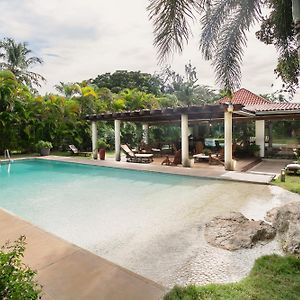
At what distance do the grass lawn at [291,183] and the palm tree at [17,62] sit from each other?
2774cm

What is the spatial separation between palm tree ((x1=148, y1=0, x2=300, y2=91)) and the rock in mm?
3752

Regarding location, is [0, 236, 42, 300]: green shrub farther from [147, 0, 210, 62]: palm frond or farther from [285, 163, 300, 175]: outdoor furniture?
[285, 163, 300, 175]: outdoor furniture

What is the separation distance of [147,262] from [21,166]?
585 inches

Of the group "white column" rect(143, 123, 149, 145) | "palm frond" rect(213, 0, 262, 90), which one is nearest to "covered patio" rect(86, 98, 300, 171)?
"palm frond" rect(213, 0, 262, 90)

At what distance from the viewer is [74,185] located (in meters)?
10.9

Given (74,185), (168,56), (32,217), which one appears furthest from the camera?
(74,185)

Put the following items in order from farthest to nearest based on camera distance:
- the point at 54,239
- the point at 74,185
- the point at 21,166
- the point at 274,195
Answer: the point at 21,166
the point at 74,185
the point at 274,195
the point at 54,239

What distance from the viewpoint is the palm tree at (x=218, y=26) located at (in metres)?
5.44

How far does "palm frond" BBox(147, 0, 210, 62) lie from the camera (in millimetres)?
5355

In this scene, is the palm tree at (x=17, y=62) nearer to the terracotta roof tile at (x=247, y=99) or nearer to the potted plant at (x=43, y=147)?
the potted plant at (x=43, y=147)

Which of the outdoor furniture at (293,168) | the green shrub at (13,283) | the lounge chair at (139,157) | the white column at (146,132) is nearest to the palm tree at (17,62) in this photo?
the white column at (146,132)

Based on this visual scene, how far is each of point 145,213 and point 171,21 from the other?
184 inches

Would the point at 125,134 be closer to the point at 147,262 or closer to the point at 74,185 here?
the point at 74,185

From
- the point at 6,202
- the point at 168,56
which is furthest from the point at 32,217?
the point at 168,56
